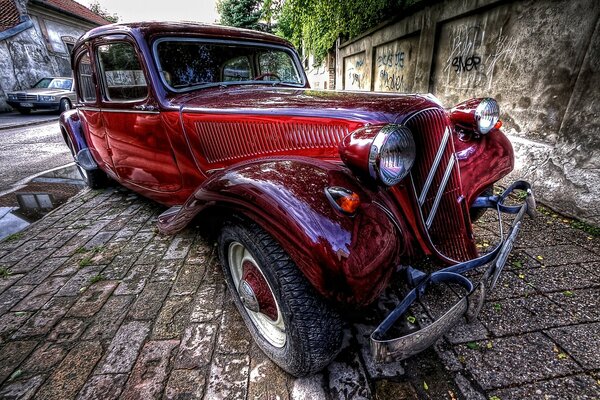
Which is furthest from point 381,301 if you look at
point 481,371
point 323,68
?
point 323,68

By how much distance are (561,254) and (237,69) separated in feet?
9.35

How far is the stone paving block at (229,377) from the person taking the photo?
4.27 feet

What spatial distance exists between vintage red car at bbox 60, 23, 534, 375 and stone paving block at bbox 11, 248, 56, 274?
103 centimetres

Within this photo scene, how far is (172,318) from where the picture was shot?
173 centimetres

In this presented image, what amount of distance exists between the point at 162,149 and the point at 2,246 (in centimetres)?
178

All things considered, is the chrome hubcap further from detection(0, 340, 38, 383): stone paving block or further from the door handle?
the door handle

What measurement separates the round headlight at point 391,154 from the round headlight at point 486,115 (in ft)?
3.26

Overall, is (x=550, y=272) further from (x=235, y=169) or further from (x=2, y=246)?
(x=2, y=246)

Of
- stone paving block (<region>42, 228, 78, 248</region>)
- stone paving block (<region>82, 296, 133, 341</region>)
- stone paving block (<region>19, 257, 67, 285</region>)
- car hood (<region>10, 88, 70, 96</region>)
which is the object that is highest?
car hood (<region>10, 88, 70, 96</region>)

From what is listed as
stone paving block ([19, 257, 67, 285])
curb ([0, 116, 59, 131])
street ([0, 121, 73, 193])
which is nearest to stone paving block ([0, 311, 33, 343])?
stone paving block ([19, 257, 67, 285])

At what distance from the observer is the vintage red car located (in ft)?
3.64

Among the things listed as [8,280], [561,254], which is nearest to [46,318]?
[8,280]

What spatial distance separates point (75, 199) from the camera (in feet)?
11.7

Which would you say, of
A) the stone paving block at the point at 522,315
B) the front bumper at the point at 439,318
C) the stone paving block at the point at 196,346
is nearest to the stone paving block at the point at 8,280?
the stone paving block at the point at 196,346
